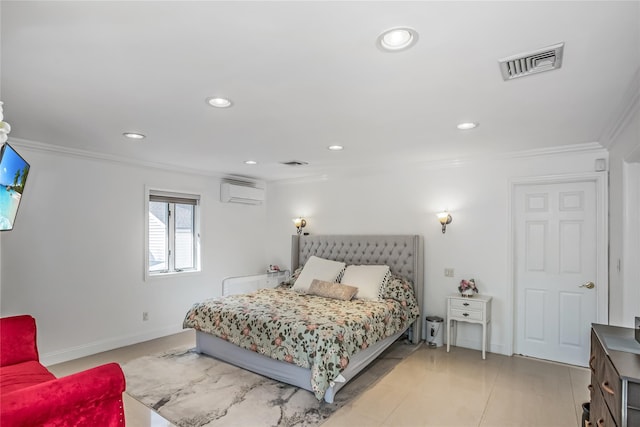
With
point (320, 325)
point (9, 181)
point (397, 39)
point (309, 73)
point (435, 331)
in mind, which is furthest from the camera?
point (435, 331)

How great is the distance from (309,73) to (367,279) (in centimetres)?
288

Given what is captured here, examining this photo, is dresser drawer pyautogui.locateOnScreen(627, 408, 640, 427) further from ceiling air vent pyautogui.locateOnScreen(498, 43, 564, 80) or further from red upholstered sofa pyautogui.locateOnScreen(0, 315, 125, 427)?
red upholstered sofa pyautogui.locateOnScreen(0, 315, 125, 427)

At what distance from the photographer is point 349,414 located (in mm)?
2676

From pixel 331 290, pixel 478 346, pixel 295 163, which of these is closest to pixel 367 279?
pixel 331 290

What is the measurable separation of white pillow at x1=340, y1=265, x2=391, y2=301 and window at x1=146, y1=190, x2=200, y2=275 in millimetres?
2337

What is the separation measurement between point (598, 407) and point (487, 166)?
9.38 ft

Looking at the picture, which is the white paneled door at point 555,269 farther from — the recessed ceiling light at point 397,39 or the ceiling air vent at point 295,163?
the recessed ceiling light at point 397,39

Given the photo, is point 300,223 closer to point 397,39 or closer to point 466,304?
point 466,304

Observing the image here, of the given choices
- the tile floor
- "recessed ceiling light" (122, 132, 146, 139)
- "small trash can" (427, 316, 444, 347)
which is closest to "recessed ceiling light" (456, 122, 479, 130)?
the tile floor

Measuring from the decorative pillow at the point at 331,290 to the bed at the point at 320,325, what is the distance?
122mm

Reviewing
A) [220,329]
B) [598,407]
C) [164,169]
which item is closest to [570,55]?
[598,407]

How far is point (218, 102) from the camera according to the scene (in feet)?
7.96

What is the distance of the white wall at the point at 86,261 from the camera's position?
3.58m

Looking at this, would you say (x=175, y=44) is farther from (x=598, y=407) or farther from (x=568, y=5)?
(x=598, y=407)
